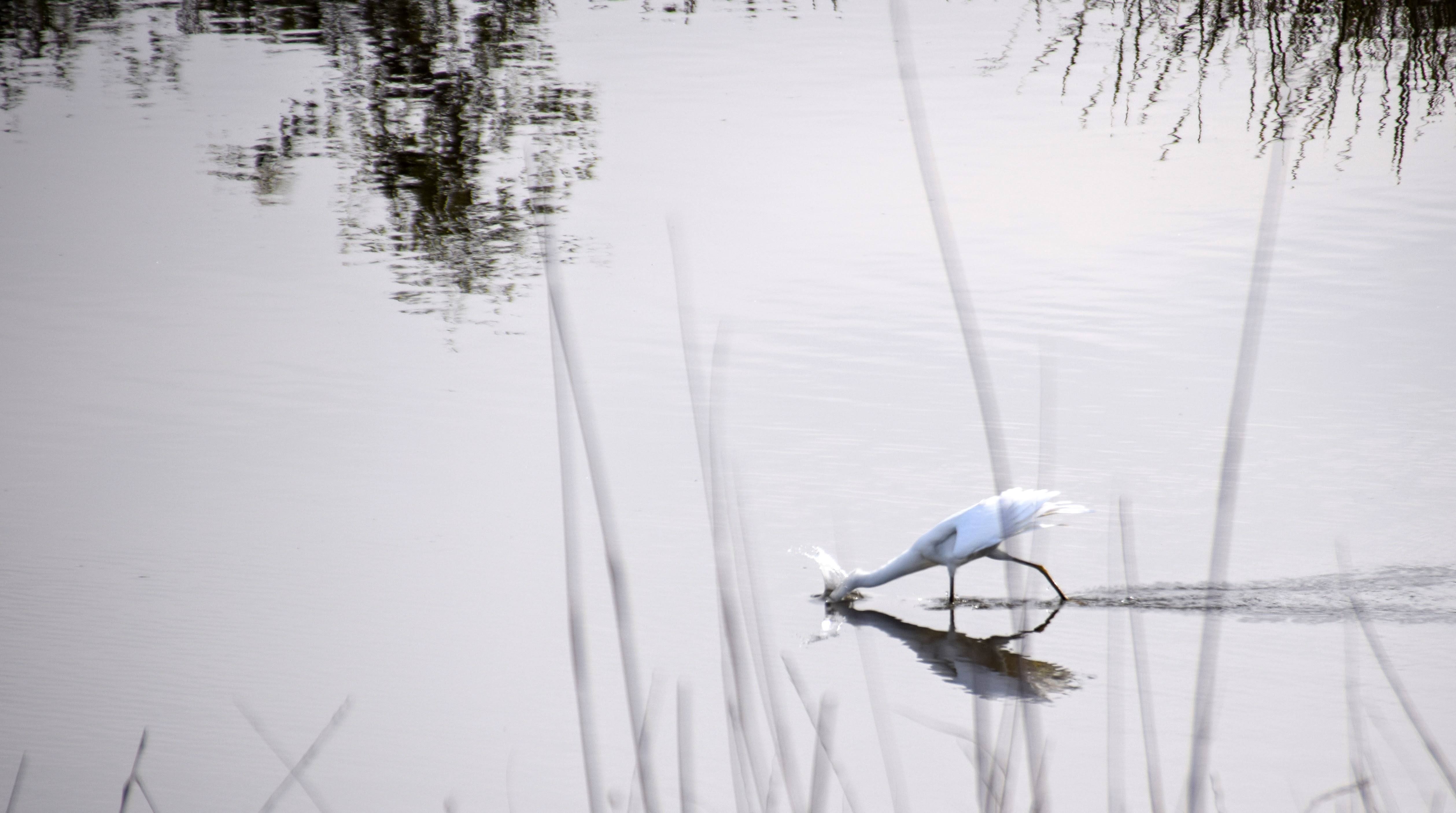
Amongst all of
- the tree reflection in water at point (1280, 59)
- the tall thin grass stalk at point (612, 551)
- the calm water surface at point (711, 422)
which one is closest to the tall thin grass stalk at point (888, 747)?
the calm water surface at point (711, 422)

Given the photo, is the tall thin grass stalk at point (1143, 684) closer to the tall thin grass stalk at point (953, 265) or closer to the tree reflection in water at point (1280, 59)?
the tall thin grass stalk at point (953, 265)

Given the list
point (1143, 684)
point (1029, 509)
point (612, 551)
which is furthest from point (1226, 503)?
point (1029, 509)

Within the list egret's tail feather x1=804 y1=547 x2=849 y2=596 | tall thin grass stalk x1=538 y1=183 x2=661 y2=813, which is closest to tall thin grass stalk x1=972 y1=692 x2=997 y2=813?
tall thin grass stalk x1=538 y1=183 x2=661 y2=813

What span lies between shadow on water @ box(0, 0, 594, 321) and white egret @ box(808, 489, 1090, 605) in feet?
7.37

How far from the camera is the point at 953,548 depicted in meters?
3.51

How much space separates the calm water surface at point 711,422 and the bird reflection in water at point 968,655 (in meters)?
0.02

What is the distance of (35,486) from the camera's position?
416 cm

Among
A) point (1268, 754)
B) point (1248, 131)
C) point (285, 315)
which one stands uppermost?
point (1248, 131)

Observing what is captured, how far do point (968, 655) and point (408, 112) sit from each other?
5.43m

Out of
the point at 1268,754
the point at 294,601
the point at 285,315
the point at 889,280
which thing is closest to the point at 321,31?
the point at 285,315

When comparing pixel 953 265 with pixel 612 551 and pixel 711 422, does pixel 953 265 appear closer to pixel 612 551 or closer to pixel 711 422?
pixel 711 422

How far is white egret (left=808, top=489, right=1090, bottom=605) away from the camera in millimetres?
3418

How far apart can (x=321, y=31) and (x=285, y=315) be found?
475 cm

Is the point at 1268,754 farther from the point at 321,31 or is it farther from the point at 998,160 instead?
the point at 321,31
